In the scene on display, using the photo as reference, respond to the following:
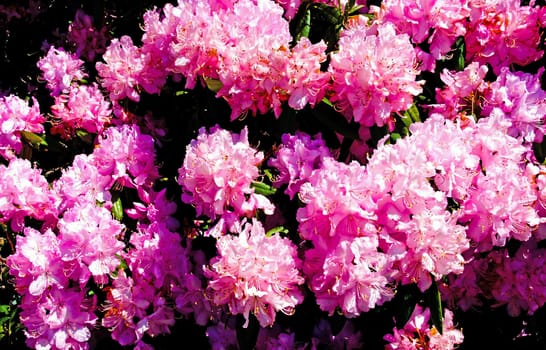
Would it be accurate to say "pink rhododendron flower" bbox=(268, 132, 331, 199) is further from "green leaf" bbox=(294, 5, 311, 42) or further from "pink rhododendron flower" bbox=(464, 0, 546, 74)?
"pink rhododendron flower" bbox=(464, 0, 546, 74)

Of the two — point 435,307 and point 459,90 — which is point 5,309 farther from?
point 459,90

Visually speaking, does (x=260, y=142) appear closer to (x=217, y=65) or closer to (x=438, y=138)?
(x=217, y=65)

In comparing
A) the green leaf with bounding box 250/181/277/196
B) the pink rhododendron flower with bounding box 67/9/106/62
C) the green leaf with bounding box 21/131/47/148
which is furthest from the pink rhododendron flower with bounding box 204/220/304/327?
the pink rhododendron flower with bounding box 67/9/106/62

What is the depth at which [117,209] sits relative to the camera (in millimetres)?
2234

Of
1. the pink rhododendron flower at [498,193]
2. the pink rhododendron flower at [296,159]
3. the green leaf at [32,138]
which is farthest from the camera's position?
the green leaf at [32,138]

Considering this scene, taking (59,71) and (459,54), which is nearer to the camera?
(459,54)

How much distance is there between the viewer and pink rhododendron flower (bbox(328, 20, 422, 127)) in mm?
1894

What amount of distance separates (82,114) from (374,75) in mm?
1145

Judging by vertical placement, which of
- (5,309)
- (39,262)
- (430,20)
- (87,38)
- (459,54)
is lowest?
(5,309)

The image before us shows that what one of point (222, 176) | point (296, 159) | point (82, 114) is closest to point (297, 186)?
point (296, 159)

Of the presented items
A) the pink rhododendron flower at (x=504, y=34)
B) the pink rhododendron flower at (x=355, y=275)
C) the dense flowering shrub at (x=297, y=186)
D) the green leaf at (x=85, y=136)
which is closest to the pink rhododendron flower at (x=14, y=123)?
the dense flowering shrub at (x=297, y=186)

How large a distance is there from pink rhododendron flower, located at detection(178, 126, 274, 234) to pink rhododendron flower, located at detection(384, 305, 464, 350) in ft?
1.67

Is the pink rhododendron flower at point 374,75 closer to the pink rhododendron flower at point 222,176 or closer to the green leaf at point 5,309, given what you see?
the pink rhododendron flower at point 222,176

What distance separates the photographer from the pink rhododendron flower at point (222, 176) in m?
1.88
